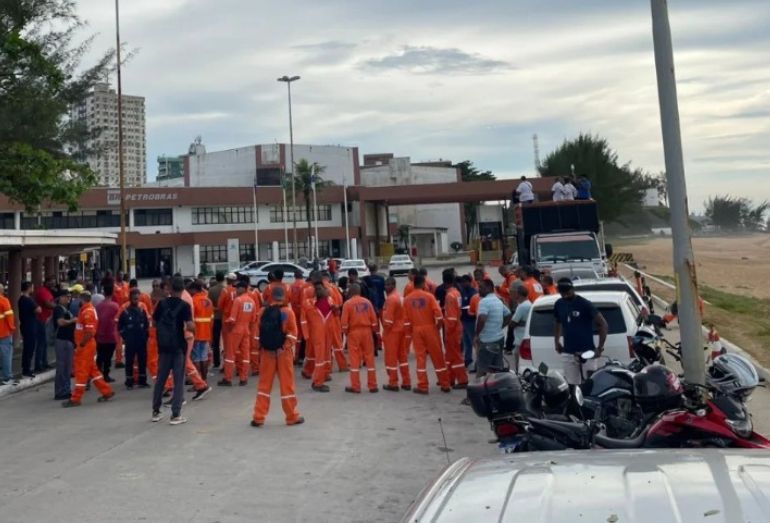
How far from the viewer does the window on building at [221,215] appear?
229 ft

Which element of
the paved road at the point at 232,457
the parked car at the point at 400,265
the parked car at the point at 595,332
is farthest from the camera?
the parked car at the point at 400,265

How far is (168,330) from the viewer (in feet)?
35.1

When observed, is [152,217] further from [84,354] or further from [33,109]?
[84,354]

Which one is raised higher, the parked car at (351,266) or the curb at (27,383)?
the parked car at (351,266)

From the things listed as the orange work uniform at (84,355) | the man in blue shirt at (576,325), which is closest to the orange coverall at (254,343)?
the orange work uniform at (84,355)

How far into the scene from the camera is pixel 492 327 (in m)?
11.7

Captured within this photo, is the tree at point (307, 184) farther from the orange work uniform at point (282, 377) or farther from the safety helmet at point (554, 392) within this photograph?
the safety helmet at point (554, 392)

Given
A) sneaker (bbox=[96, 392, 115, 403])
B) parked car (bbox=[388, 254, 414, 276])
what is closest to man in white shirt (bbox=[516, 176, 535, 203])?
sneaker (bbox=[96, 392, 115, 403])

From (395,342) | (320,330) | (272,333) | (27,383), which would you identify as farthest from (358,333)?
(27,383)

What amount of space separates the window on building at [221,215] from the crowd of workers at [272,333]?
181ft

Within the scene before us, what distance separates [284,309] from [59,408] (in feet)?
14.5

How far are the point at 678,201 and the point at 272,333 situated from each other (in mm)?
5281

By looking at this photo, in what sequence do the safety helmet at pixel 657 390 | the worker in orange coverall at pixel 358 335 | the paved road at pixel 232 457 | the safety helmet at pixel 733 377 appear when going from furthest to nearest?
the worker in orange coverall at pixel 358 335
the paved road at pixel 232 457
the safety helmet at pixel 733 377
the safety helmet at pixel 657 390

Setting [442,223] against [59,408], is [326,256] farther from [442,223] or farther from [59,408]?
[59,408]
